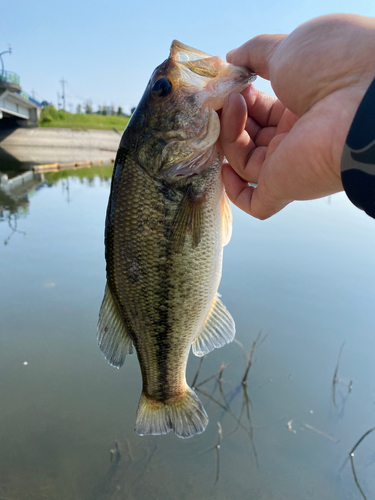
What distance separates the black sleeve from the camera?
4.24 feet

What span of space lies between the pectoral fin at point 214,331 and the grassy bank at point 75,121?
169 ft

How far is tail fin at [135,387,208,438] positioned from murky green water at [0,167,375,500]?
4.93 ft

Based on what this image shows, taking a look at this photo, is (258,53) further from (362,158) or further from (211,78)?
(362,158)

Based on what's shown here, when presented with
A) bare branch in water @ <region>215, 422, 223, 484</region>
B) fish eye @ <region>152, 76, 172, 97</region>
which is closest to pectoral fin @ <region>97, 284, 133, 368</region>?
fish eye @ <region>152, 76, 172, 97</region>

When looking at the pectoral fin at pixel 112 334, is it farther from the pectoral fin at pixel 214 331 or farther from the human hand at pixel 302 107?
the human hand at pixel 302 107

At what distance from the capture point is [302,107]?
5.48 feet

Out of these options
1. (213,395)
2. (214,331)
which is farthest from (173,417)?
(213,395)

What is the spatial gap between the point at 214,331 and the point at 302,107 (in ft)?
4.65

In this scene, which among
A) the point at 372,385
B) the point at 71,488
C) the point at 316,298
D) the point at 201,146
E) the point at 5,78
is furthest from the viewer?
the point at 5,78

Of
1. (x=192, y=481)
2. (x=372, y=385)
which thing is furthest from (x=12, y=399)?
(x=372, y=385)

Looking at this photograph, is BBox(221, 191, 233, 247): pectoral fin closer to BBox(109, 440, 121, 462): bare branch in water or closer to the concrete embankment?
BBox(109, 440, 121, 462): bare branch in water

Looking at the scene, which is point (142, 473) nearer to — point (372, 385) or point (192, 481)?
point (192, 481)

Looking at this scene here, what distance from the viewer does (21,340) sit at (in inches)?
190

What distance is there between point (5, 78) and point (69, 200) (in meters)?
25.9
